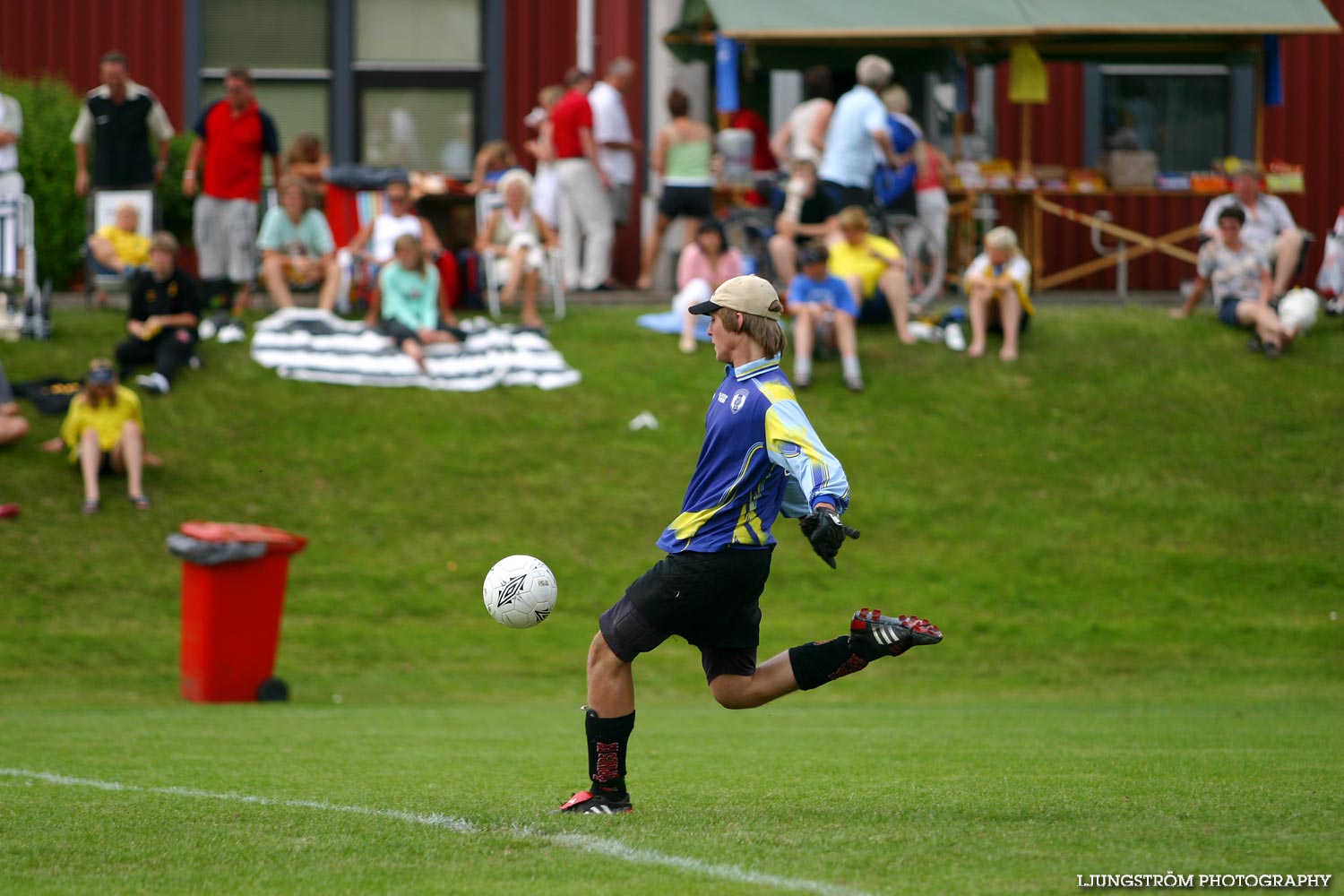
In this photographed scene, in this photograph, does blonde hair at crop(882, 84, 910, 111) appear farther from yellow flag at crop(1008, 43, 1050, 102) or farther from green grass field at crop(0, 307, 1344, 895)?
green grass field at crop(0, 307, 1344, 895)

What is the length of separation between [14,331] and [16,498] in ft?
10.6

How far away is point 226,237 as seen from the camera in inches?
729

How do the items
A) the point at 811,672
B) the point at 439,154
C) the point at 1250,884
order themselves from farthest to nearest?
the point at 439,154 < the point at 811,672 < the point at 1250,884

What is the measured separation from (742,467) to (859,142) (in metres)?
12.6

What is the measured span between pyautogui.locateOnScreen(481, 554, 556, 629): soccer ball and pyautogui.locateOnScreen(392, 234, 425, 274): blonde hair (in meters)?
10.5

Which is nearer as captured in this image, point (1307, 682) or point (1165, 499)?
point (1307, 682)

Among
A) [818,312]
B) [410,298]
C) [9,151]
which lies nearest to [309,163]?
[9,151]

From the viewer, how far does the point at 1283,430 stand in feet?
54.9

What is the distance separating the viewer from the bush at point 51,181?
66.3ft

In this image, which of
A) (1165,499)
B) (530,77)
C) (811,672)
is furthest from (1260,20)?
(811,672)

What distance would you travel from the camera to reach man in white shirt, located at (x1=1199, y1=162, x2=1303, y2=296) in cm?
1834

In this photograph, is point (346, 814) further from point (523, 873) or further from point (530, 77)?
point (530, 77)

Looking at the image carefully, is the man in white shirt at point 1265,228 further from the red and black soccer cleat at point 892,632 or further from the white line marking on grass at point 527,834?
the white line marking on grass at point 527,834

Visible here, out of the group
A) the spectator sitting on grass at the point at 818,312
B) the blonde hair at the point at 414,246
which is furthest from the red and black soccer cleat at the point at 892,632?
the blonde hair at the point at 414,246
